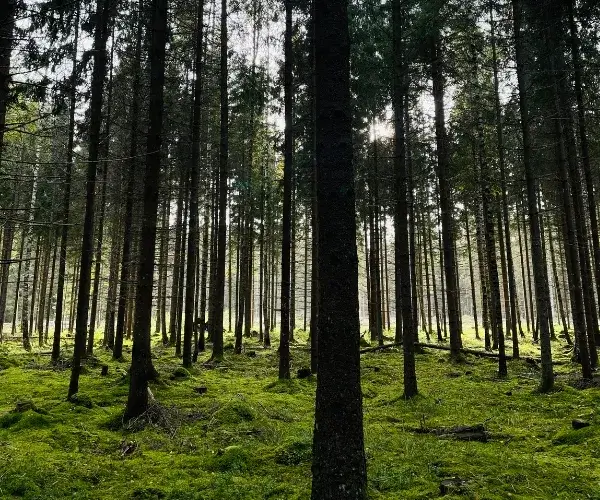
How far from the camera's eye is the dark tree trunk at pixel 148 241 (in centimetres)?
821

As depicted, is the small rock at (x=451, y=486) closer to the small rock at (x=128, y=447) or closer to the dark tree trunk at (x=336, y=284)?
the dark tree trunk at (x=336, y=284)

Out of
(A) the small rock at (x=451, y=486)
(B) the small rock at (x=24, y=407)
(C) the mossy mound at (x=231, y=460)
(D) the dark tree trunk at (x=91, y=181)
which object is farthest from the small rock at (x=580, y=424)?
(D) the dark tree trunk at (x=91, y=181)

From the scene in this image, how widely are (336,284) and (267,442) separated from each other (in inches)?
172

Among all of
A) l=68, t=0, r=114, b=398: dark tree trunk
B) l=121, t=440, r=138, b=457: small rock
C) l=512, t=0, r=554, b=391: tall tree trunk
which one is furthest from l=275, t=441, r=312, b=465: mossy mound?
l=512, t=0, r=554, b=391: tall tree trunk

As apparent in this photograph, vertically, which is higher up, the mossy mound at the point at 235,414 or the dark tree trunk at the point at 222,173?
the dark tree trunk at the point at 222,173

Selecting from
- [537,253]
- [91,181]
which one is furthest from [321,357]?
[537,253]

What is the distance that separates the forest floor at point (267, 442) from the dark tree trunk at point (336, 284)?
1.44 m

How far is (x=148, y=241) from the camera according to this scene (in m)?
8.61

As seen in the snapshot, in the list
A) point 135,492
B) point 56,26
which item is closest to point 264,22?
point 56,26

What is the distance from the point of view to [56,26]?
28.2 ft

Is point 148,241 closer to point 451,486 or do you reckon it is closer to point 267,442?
point 267,442

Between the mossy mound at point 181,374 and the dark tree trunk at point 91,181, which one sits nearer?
the dark tree trunk at point 91,181

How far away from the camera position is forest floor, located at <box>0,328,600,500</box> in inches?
206

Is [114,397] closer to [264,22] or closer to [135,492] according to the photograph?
[135,492]
